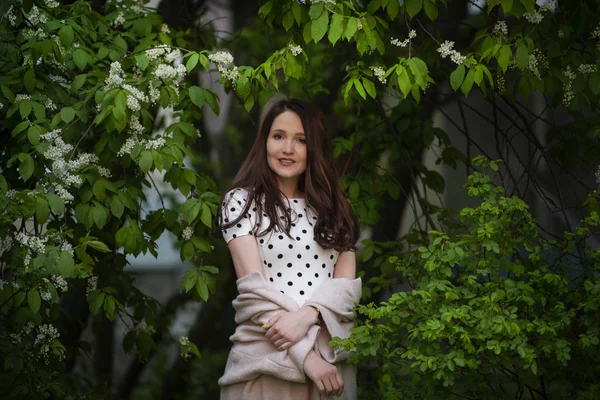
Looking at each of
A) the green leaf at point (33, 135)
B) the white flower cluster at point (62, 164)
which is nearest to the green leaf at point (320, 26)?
the white flower cluster at point (62, 164)

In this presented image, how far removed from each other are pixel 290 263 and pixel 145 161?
73 centimetres

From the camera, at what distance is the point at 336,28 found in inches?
131

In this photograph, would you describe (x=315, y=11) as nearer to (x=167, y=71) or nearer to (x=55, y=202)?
(x=167, y=71)

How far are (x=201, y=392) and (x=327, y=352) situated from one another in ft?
9.52

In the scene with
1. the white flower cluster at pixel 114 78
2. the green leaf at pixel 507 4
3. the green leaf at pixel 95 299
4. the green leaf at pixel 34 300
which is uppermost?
the green leaf at pixel 507 4

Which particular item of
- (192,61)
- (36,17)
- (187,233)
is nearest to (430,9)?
(192,61)

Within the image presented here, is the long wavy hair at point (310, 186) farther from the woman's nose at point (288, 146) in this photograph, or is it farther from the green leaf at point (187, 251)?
the green leaf at point (187, 251)

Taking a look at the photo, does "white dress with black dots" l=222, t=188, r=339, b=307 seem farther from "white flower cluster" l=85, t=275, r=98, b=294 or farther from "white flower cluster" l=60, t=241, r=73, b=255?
"white flower cluster" l=85, t=275, r=98, b=294

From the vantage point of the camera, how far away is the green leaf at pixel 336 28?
3.31 m

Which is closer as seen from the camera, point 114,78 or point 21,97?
point 114,78

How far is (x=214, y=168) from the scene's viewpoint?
572 centimetres

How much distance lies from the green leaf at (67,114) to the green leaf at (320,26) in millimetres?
946

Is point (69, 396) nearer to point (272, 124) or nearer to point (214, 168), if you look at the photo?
point (272, 124)

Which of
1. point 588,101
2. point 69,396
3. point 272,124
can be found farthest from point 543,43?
point 69,396
